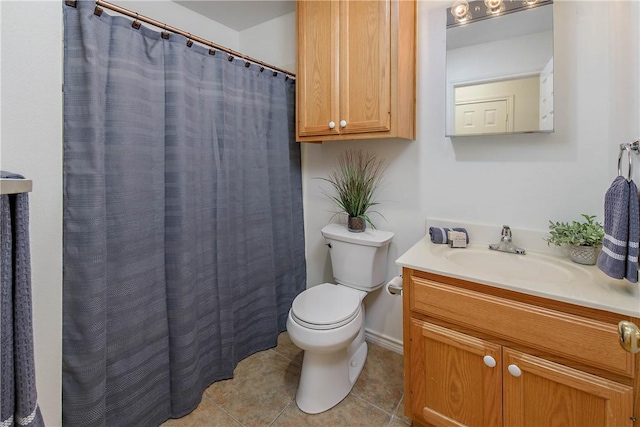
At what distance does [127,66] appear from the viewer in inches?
48.4

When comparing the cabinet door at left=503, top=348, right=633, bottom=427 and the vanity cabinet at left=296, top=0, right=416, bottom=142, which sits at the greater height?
the vanity cabinet at left=296, top=0, right=416, bottom=142

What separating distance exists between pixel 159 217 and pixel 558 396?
1.67 metres

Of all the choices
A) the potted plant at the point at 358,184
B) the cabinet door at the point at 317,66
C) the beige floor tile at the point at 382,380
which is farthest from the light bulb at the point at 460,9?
the beige floor tile at the point at 382,380

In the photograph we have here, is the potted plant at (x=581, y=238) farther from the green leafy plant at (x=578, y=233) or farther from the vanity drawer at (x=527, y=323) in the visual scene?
the vanity drawer at (x=527, y=323)

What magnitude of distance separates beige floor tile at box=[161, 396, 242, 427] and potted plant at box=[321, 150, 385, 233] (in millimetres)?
1174

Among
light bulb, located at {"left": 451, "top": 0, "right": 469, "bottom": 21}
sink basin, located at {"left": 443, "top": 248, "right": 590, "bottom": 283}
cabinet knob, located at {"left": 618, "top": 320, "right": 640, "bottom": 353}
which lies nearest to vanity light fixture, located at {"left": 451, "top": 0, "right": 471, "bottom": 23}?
light bulb, located at {"left": 451, "top": 0, "right": 469, "bottom": 21}

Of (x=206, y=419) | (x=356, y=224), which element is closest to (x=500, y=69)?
(x=356, y=224)

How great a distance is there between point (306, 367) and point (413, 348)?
0.57 metres

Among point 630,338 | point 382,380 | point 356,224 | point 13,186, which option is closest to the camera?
point 13,186

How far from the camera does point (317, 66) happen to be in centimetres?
170

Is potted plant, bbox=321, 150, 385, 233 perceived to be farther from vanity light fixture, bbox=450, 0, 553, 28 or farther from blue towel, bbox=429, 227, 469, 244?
vanity light fixture, bbox=450, 0, 553, 28

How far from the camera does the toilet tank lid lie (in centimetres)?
170

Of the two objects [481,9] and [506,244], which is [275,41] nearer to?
[481,9]

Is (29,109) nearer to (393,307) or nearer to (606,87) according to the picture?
(393,307)
